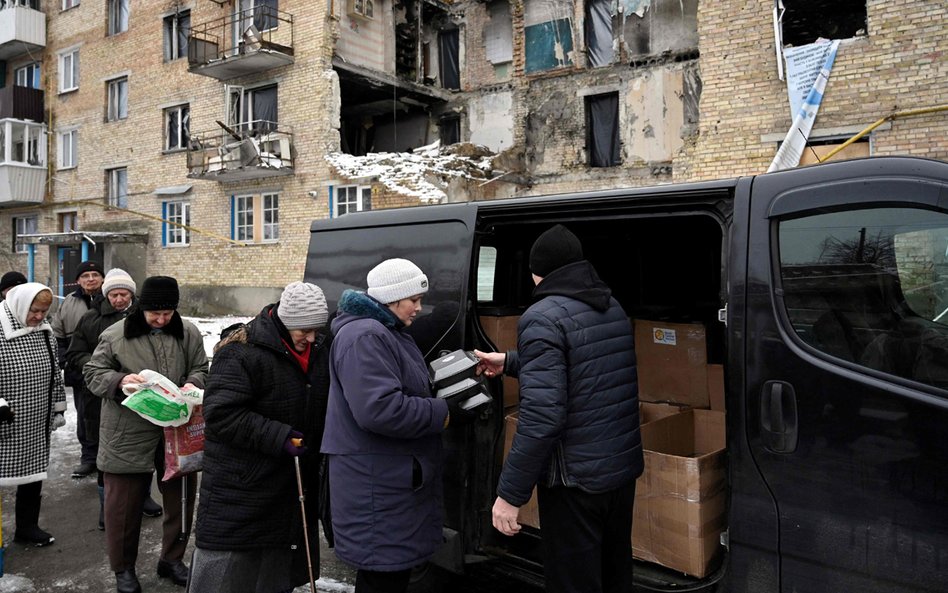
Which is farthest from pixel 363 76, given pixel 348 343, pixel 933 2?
pixel 348 343

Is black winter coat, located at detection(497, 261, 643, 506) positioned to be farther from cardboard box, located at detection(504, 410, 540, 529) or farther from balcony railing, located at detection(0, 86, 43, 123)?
balcony railing, located at detection(0, 86, 43, 123)

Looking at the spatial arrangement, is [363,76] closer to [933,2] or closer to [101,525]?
[933,2]

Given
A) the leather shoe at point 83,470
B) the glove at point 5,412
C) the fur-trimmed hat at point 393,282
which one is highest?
the fur-trimmed hat at point 393,282

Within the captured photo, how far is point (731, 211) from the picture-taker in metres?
2.47

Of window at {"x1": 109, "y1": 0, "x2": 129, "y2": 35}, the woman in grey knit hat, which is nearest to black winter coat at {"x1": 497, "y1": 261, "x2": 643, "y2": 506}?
the woman in grey knit hat

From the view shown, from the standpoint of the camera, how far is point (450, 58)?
20078 millimetres

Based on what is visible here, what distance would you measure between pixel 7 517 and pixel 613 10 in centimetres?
1714

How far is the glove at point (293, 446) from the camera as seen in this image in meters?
2.83

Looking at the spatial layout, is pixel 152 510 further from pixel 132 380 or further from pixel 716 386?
pixel 716 386

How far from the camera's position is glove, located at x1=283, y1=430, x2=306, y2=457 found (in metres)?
2.83

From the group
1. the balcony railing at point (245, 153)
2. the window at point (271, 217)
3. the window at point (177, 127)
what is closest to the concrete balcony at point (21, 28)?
the window at point (177, 127)

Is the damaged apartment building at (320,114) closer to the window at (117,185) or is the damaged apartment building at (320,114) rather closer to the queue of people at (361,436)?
the window at (117,185)

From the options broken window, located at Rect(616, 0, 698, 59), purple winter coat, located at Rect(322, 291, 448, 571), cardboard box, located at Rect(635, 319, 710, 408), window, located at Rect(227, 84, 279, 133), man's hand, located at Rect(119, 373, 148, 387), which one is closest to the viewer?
purple winter coat, located at Rect(322, 291, 448, 571)

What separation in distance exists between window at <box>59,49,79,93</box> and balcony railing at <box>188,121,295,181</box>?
334 inches
